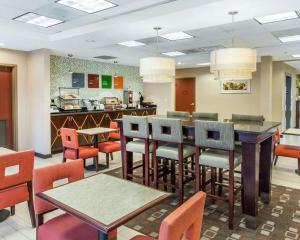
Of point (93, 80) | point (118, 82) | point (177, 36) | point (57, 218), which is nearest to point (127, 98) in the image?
point (118, 82)

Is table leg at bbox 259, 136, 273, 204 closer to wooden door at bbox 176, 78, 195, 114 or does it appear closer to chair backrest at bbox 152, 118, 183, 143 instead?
chair backrest at bbox 152, 118, 183, 143

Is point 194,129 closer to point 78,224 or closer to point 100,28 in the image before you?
point 78,224

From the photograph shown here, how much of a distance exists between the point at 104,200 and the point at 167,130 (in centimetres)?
205

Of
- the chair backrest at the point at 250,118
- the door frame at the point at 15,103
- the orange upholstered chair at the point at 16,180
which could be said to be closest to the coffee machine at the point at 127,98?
the door frame at the point at 15,103

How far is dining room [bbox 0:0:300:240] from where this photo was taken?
1.97 metres

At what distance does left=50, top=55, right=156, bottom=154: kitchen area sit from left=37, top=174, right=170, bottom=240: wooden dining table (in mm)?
5033

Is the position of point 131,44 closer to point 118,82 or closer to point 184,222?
point 118,82

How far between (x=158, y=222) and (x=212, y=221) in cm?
64

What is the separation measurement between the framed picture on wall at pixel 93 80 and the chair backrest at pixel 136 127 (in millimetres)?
4896

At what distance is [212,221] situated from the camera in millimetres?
3086

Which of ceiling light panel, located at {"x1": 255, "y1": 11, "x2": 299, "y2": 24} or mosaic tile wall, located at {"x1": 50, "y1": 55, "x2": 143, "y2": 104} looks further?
mosaic tile wall, located at {"x1": 50, "y1": 55, "x2": 143, "y2": 104}

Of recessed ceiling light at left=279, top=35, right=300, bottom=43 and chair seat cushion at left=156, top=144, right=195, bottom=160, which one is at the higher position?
recessed ceiling light at left=279, top=35, right=300, bottom=43

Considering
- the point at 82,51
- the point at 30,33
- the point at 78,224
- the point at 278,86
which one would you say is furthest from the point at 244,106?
the point at 78,224

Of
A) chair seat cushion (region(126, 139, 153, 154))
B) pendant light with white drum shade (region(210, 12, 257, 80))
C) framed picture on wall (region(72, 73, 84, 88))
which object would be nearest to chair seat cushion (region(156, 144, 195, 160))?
chair seat cushion (region(126, 139, 153, 154))
